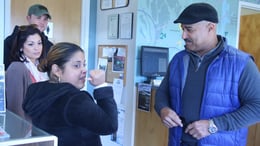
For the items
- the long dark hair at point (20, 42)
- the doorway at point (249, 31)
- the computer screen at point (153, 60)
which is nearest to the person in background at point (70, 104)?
the long dark hair at point (20, 42)

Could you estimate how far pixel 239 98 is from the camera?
4.75 ft

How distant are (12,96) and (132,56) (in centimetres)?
157

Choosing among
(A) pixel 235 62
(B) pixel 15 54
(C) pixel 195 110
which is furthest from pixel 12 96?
(A) pixel 235 62

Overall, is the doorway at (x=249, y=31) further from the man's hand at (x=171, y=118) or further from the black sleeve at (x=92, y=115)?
the black sleeve at (x=92, y=115)

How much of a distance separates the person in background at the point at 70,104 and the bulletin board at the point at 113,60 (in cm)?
174

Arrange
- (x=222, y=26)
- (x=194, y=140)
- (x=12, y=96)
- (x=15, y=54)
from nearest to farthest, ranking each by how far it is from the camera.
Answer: (x=194, y=140)
(x=12, y=96)
(x=15, y=54)
(x=222, y=26)

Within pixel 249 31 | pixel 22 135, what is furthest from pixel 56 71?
pixel 249 31

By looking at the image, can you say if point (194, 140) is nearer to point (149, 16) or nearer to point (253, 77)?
point (253, 77)

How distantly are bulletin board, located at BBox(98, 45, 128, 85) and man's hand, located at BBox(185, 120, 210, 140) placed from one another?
5.69ft

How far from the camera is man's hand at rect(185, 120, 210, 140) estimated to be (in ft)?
4.64

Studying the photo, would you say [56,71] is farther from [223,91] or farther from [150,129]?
[150,129]

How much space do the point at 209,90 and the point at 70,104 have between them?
69cm

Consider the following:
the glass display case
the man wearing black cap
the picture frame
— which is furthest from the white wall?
the glass display case

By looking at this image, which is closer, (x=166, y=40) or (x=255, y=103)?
(x=255, y=103)
